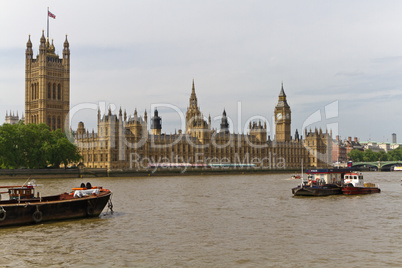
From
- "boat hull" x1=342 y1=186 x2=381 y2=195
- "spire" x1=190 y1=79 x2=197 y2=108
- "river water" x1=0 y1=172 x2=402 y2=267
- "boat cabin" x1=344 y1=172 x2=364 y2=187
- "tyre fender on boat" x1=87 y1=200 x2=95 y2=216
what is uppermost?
"spire" x1=190 y1=79 x2=197 y2=108

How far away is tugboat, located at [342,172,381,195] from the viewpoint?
48.3m

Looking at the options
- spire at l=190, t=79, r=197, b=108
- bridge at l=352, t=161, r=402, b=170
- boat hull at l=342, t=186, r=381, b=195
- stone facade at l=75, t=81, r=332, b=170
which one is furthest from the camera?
bridge at l=352, t=161, r=402, b=170

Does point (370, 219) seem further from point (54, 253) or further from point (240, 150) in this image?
point (240, 150)

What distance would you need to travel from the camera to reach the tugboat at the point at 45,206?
25.6 m

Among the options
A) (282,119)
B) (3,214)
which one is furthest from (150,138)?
(3,214)

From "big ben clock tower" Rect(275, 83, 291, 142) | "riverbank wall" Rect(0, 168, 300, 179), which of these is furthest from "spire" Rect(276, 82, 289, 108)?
"riverbank wall" Rect(0, 168, 300, 179)

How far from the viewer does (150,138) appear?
118 meters

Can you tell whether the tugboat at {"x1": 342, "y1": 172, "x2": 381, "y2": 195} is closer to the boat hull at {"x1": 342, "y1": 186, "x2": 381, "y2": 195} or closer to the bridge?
the boat hull at {"x1": 342, "y1": 186, "x2": 381, "y2": 195}

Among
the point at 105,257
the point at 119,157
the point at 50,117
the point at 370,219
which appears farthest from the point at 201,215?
the point at 50,117

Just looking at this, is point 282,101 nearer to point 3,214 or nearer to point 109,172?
point 109,172

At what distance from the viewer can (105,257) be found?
1928cm

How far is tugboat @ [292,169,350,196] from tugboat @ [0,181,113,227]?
2108 cm

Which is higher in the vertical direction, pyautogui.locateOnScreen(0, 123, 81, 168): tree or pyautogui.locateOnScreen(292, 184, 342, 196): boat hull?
pyautogui.locateOnScreen(0, 123, 81, 168): tree

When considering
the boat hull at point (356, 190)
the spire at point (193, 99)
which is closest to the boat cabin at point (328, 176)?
the boat hull at point (356, 190)
